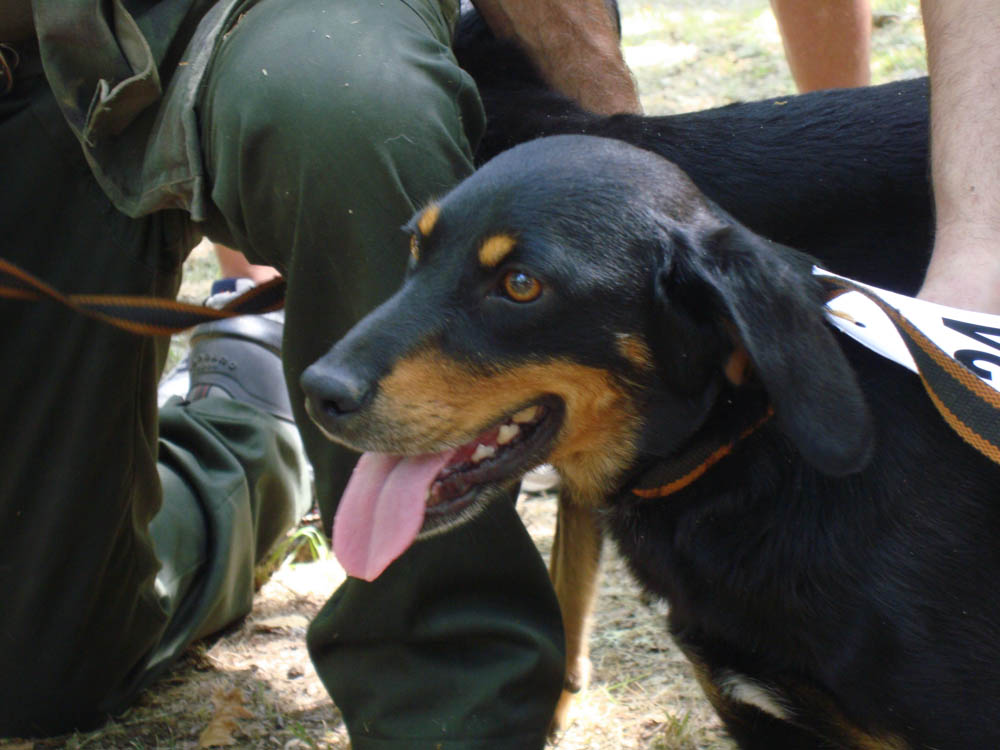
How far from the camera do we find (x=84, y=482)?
288 cm

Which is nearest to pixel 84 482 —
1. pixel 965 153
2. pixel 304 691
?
pixel 304 691

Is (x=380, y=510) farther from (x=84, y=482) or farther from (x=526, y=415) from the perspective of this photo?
(x=84, y=482)

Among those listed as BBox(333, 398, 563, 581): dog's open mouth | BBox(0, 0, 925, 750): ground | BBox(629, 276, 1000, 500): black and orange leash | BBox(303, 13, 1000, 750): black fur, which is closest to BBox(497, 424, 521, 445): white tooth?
BBox(333, 398, 563, 581): dog's open mouth

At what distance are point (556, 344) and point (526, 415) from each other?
164 mm

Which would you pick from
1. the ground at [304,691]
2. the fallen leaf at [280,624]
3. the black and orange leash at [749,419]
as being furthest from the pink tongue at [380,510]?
the fallen leaf at [280,624]

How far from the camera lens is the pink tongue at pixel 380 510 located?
2.14m

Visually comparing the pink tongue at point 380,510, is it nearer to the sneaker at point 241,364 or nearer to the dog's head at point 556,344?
the dog's head at point 556,344

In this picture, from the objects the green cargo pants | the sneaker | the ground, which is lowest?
the ground

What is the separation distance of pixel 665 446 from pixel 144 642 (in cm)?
163

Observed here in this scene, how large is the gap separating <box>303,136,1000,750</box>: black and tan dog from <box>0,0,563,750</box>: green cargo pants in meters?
0.20

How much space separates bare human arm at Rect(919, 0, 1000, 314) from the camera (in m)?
2.36

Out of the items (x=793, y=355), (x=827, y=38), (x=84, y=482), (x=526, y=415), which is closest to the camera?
(x=793, y=355)

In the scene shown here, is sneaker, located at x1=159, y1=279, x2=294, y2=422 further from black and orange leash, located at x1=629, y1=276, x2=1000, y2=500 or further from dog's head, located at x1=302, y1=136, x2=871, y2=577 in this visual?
black and orange leash, located at x1=629, y1=276, x2=1000, y2=500

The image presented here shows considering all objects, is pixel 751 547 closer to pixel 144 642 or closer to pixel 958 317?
pixel 958 317
